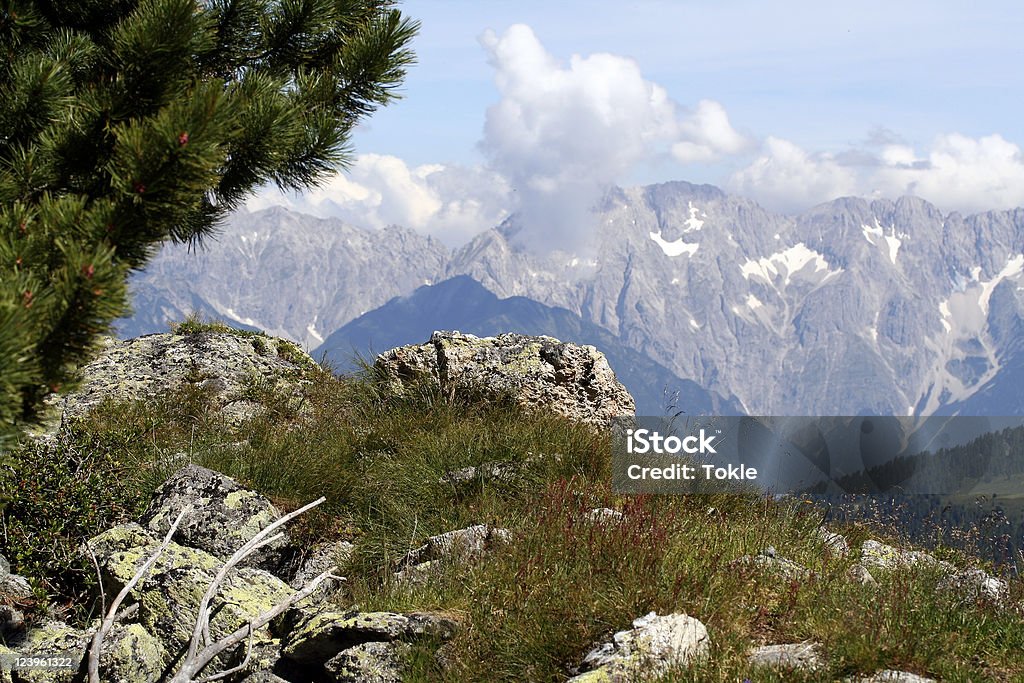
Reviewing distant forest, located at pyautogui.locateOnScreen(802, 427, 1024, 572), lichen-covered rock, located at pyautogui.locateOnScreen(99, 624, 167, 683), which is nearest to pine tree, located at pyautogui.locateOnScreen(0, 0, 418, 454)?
lichen-covered rock, located at pyautogui.locateOnScreen(99, 624, 167, 683)

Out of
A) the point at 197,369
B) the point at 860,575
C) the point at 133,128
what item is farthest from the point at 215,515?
the point at 197,369

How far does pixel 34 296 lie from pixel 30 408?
763 mm

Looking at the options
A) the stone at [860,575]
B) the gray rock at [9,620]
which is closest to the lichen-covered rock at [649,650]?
the stone at [860,575]

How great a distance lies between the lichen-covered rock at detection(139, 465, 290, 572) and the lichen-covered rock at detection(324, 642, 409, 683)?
229 cm

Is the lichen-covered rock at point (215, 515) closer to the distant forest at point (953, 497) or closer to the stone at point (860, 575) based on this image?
the stone at point (860, 575)

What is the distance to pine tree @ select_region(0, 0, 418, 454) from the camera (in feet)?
15.5

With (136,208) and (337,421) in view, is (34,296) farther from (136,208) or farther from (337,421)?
(337,421)

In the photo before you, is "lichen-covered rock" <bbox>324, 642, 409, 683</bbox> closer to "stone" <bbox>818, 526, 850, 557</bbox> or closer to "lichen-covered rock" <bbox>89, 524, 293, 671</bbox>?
"lichen-covered rock" <bbox>89, 524, 293, 671</bbox>

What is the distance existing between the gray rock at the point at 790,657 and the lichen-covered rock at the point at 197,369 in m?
8.70

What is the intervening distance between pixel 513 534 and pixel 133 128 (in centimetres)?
399

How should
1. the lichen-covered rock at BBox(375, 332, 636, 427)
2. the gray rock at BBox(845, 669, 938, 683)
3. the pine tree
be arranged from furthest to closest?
the lichen-covered rock at BBox(375, 332, 636, 427) < the gray rock at BBox(845, 669, 938, 683) < the pine tree

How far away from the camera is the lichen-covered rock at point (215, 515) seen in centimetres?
835

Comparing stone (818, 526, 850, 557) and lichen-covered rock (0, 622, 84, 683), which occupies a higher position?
stone (818, 526, 850, 557)

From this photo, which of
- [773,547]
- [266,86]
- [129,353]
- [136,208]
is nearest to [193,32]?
[266,86]
